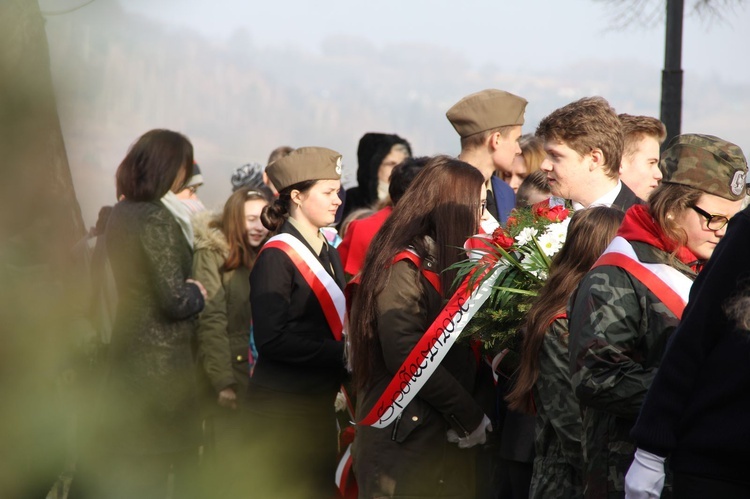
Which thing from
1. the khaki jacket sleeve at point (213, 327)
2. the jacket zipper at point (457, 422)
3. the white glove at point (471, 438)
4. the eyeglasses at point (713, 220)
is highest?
the eyeglasses at point (713, 220)

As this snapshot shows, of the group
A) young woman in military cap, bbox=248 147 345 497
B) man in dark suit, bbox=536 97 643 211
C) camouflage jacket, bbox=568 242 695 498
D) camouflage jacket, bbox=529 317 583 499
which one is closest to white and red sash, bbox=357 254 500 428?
camouflage jacket, bbox=529 317 583 499

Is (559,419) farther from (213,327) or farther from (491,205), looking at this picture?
(213,327)

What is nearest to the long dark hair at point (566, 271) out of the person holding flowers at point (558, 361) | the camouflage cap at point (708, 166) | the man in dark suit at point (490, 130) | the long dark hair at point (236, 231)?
the person holding flowers at point (558, 361)

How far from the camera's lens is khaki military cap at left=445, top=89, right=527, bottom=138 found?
14.9ft

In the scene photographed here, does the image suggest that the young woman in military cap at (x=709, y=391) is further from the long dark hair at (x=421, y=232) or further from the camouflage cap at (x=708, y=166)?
the long dark hair at (x=421, y=232)

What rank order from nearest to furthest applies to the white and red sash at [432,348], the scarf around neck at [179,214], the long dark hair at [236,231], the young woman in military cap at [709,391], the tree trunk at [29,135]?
the tree trunk at [29,135], the young woman in military cap at [709,391], the white and red sash at [432,348], the scarf around neck at [179,214], the long dark hair at [236,231]

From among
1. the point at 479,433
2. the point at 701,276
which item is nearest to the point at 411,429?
the point at 479,433

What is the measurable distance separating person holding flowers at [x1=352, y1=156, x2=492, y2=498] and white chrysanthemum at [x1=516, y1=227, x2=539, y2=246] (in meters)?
0.34

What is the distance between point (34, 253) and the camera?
0.85 metres

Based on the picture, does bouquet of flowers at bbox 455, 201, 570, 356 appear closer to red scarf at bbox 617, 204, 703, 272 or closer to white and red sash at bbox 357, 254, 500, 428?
white and red sash at bbox 357, 254, 500, 428

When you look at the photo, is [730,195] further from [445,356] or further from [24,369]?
[24,369]

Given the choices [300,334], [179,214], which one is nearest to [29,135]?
[300,334]

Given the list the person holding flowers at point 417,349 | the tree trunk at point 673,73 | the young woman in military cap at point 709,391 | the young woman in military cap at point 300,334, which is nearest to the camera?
the young woman in military cap at point 709,391

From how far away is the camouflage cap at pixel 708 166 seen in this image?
7.96 ft
